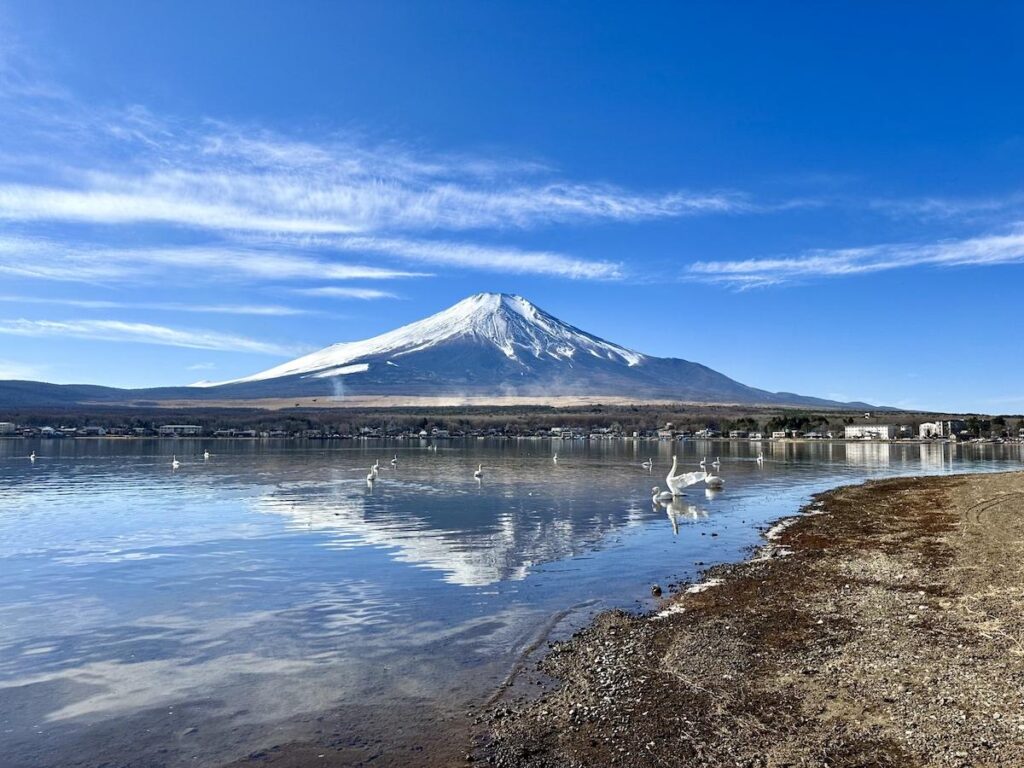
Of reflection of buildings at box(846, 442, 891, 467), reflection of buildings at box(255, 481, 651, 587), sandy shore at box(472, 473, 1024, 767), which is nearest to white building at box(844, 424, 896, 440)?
reflection of buildings at box(846, 442, 891, 467)

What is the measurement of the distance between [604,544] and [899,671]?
45.0ft

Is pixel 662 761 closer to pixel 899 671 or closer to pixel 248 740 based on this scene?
pixel 899 671

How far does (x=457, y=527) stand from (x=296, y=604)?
11.5 m

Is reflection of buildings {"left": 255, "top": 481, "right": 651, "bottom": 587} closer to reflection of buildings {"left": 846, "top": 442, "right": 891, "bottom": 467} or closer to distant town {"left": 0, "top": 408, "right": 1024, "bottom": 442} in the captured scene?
reflection of buildings {"left": 846, "top": 442, "right": 891, "bottom": 467}

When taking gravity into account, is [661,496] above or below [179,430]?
below

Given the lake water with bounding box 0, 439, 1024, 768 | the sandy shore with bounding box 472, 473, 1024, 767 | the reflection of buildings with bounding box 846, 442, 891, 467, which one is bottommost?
the reflection of buildings with bounding box 846, 442, 891, 467

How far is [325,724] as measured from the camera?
955 cm

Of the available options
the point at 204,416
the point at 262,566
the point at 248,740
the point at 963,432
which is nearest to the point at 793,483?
the point at 262,566

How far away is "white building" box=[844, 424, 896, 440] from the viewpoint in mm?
153250

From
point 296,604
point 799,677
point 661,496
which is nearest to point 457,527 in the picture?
point 296,604

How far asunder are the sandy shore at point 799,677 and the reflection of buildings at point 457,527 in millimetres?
5670

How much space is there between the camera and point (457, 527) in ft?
88.6

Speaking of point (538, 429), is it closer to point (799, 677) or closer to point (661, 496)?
point (661, 496)

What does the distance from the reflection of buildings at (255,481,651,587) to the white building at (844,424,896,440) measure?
138 meters
